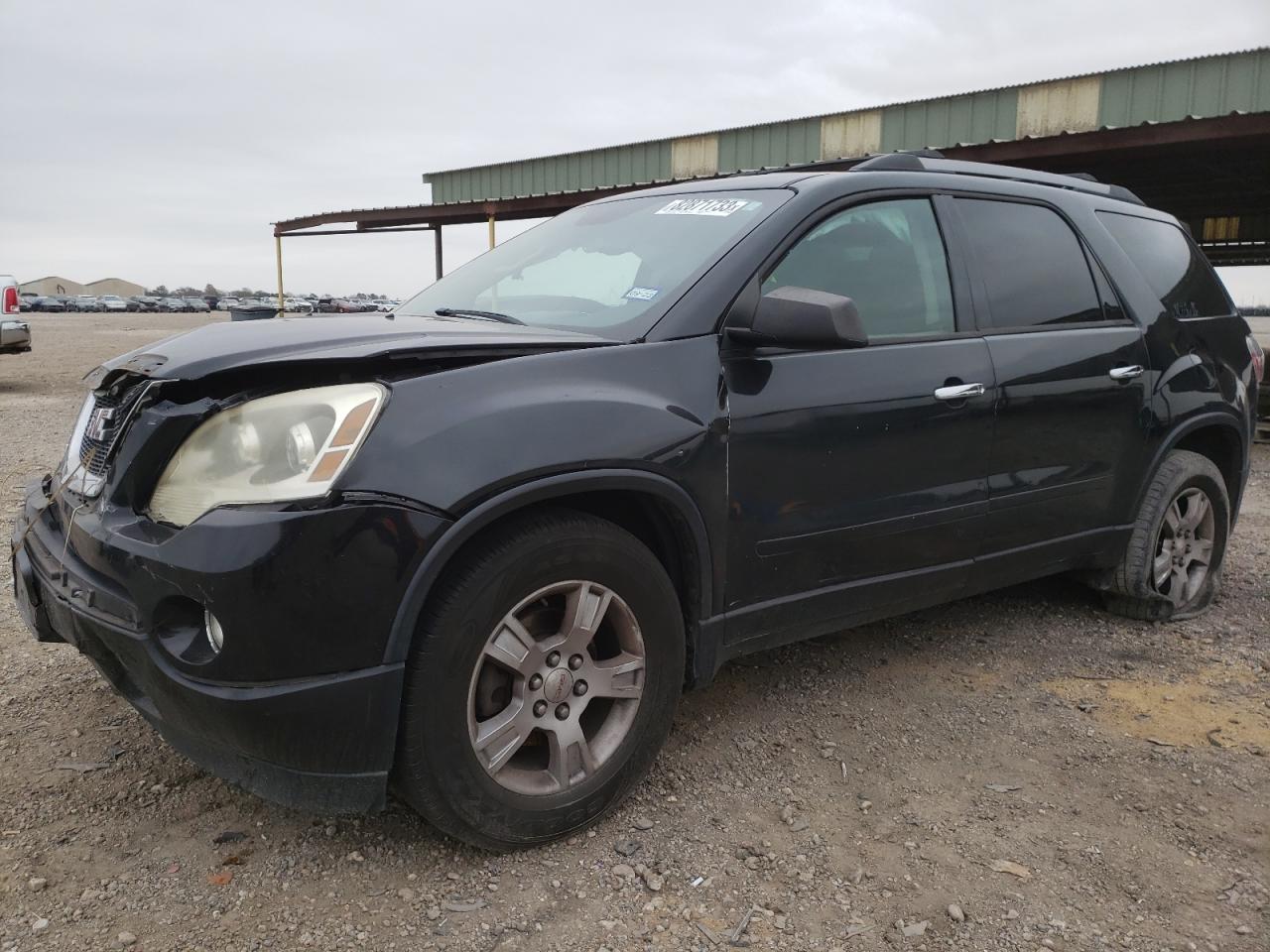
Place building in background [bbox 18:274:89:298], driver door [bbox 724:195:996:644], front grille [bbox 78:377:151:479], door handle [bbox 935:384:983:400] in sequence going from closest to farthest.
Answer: front grille [bbox 78:377:151:479] → driver door [bbox 724:195:996:644] → door handle [bbox 935:384:983:400] → building in background [bbox 18:274:89:298]

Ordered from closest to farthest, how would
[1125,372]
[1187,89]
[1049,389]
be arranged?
[1049,389] < [1125,372] < [1187,89]

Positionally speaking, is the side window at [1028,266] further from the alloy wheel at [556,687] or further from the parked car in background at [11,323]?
the parked car in background at [11,323]

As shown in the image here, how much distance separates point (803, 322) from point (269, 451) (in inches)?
53.0

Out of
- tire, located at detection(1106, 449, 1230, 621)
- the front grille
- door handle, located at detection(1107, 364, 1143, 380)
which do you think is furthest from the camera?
tire, located at detection(1106, 449, 1230, 621)

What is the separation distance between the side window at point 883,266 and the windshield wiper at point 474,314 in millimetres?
807

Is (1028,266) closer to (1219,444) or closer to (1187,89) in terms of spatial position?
(1219,444)

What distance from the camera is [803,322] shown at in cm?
254

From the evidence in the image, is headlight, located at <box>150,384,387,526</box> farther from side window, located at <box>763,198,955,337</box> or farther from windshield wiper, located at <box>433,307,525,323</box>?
side window, located at <box>763,198,955,337</box>

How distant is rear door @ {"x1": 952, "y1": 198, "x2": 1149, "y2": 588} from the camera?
3311mm

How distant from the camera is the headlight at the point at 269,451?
202 centimetres

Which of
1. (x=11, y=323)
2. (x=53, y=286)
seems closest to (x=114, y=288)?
(x=53, y=286)

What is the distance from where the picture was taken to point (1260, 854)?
245 cm

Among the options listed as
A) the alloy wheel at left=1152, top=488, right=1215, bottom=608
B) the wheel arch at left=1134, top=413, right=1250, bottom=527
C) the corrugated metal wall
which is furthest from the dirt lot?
the corrugated metal wall

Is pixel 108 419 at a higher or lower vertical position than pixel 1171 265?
lower
